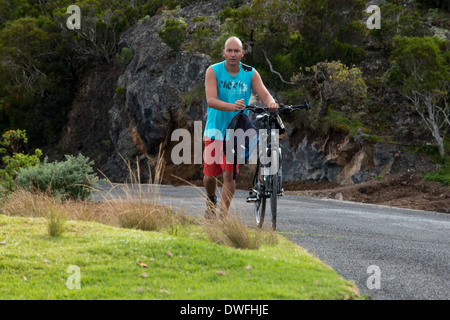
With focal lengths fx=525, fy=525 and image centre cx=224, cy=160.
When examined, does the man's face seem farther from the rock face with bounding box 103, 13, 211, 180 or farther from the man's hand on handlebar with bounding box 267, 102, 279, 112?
the rock face with bounding box 103, 13, 211, 180

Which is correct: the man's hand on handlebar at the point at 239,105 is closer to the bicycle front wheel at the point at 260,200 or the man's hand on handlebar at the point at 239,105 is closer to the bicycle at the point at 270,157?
the bicycle at the point at 270,157

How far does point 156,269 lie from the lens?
14.7 feet

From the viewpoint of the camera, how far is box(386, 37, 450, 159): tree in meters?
14.9

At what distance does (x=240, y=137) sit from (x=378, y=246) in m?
2.23

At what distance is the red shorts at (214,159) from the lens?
610cm

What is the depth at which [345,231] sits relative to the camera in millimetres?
7793

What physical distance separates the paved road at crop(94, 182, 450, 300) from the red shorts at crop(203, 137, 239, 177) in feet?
1.71

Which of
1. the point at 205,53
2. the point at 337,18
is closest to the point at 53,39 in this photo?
the point at 205,53

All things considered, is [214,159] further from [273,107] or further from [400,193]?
[400,193]

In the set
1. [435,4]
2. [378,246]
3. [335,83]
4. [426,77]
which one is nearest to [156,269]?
[378,246]

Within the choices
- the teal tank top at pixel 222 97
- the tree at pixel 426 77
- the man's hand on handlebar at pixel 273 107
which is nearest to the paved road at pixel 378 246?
the teal tank top at pixel 222 97

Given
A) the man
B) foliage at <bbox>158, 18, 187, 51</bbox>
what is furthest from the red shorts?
foliage at <bbox>158, 18, 187, 51</bbox>

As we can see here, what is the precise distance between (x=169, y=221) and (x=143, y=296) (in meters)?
2.39
